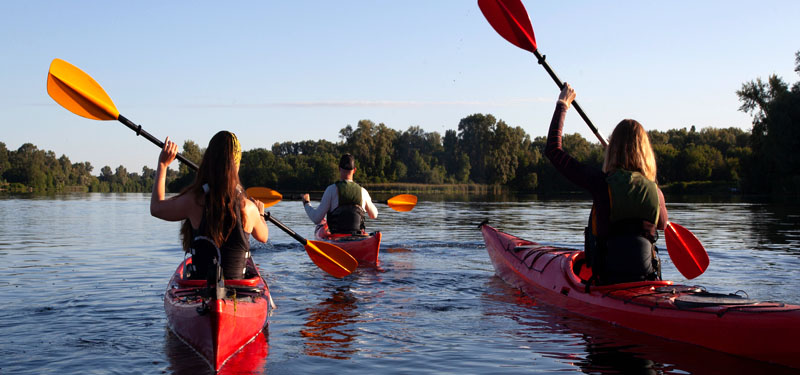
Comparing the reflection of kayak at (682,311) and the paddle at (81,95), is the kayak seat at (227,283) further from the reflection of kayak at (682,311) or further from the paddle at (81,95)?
the reflection of kayak at (682,311)

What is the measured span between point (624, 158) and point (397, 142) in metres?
92.8

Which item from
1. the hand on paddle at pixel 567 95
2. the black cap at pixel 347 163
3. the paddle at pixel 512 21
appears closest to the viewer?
the hand on paddle at pixel 567 95

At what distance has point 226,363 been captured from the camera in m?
4.31

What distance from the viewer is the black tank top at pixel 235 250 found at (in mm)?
4520

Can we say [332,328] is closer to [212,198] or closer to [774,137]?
[212,198]

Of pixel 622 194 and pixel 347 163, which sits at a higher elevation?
pixel 347 163

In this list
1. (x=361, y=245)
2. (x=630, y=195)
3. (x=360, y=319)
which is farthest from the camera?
(x=361, y=245)

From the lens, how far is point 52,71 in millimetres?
5145

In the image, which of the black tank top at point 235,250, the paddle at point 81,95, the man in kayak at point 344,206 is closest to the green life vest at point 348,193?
the man in kayak at point 344,206

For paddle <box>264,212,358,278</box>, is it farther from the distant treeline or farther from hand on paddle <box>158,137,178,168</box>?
the distant treeline

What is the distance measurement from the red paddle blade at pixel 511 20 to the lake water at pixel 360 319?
8.60ft

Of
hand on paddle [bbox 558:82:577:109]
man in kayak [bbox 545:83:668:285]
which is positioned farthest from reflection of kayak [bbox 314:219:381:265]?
hand on paddle [bbox 558:82:577:109]

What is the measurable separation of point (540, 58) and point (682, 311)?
272 cm

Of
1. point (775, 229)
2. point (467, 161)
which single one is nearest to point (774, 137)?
point (775, 229)
